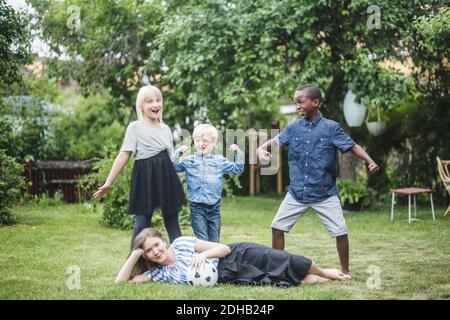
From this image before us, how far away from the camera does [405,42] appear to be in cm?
1067

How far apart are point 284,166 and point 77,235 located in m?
9.50

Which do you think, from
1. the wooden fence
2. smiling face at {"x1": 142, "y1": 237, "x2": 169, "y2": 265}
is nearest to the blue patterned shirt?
smiling face at {"x1": 142, "y1": 237, "x2": 169, "y2": 265}

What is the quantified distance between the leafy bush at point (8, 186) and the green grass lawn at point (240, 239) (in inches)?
11.4

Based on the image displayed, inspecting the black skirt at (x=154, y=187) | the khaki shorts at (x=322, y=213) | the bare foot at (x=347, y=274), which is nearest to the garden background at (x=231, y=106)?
the bare foot at (x=347, y=274)

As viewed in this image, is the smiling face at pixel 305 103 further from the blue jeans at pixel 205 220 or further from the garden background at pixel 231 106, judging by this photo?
the garden background at pixel 231 106

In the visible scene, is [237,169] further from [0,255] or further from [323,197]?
[0,255]

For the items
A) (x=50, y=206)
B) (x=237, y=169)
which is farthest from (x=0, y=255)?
(x=50, y=206)

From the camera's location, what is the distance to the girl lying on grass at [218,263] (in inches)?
187

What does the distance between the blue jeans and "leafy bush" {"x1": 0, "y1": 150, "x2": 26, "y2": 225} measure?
4.17 m

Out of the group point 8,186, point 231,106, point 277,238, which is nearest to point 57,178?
point 231,106

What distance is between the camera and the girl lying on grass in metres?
4.74
